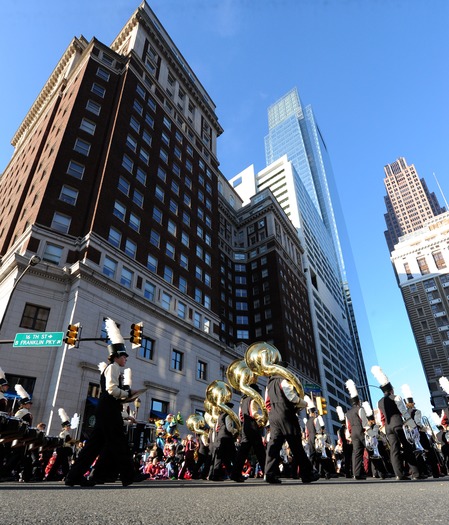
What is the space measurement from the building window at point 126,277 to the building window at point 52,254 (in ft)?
16.0

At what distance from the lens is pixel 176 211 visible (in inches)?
1550

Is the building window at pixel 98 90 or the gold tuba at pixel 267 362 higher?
the building window at pixel 98 90

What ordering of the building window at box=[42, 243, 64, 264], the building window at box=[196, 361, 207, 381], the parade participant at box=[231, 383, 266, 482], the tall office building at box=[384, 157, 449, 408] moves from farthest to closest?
the tall office building at box=[384, 157, 449, 408] < the building window at box=[196, 361, 207, 381] < the building window at box=[42, 243, 64, 264] < the parade participant at box=[231, 383, 266, 482]

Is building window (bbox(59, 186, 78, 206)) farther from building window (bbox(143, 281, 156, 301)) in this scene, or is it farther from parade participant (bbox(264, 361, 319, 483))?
parade participant (bbox(264, 361, 319, 483))

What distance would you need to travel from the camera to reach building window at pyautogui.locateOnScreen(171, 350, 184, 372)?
3044 cm

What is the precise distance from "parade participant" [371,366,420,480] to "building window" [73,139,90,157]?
3195cm

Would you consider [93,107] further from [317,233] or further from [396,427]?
[317,233]

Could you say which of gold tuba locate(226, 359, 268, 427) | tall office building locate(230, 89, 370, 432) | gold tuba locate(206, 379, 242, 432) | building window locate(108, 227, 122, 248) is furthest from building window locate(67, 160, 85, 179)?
tall office building locate(230, 89, 370, 432)

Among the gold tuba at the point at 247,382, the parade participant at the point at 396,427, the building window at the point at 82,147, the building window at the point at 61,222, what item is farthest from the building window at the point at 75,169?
the parade participant at the point at 396,427

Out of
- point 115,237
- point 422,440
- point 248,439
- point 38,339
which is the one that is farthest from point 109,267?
point 422,440

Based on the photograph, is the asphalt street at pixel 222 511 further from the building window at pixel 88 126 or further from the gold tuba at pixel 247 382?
the building window at pixel 88 126

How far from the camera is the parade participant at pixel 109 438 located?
5.18m

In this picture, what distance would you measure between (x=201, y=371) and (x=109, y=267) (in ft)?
44.0

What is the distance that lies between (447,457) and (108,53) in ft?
155
